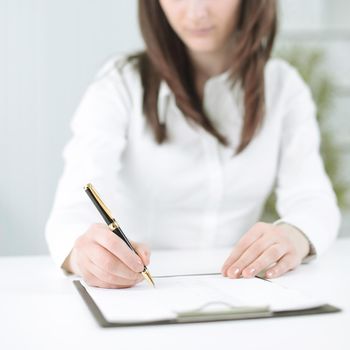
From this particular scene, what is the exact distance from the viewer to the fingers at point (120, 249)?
99 centimetres

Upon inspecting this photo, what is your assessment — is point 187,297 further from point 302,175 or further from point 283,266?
point 302,175

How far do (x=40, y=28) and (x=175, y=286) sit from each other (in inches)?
108

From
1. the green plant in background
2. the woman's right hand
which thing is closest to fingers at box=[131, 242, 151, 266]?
the woman's right hand

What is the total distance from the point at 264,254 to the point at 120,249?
11.0 inches

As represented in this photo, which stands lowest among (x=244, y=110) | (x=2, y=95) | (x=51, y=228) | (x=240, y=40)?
(x=2, y=95)

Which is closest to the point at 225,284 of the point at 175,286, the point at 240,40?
Answer: the point at 175,286

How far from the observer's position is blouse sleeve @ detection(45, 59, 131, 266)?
1248mm

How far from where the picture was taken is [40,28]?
3473 millimetres

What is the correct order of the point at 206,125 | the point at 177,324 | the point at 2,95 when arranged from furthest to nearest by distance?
the point at 2,95, the point at 206,125, the point at 177,324

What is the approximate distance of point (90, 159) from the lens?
1449 millimetres

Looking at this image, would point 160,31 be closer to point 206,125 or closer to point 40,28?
point 206,125

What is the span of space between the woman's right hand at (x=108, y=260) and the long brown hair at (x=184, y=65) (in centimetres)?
61

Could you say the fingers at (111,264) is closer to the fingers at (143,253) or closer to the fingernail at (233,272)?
the fingers at (143,253)

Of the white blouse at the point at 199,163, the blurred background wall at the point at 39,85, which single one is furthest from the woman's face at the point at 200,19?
the blurred background wall at the point at 39,85
